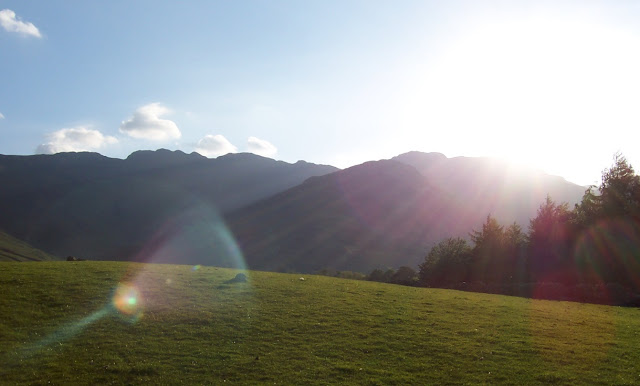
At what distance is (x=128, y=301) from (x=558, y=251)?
56.6 m

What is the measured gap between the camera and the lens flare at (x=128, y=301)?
80.8 ft

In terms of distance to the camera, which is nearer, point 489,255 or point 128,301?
point 128,301

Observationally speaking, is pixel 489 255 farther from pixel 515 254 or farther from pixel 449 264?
pixel 449 264

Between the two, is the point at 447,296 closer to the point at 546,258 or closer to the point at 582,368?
the point at 582,368

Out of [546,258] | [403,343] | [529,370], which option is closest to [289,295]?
[403,343]

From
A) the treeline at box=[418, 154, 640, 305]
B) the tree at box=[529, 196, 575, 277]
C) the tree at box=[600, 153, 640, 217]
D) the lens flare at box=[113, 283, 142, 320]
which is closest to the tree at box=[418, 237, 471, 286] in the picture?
the treeline at box=[418, 154, 640, 305]

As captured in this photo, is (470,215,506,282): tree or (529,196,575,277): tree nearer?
(529,196,575,277): tree

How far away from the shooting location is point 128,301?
2692 centimetres

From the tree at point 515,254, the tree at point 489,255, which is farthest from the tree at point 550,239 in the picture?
the tree at point 489,255

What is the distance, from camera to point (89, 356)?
61.1ft

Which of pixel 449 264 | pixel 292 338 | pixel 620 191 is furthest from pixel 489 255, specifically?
pixel 292 338

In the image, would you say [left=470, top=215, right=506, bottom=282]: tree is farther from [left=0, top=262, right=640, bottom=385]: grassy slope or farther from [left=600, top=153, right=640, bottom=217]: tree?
[left=0, top=262, right=640, bottom=385]: grassy slope

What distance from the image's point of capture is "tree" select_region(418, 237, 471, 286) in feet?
207

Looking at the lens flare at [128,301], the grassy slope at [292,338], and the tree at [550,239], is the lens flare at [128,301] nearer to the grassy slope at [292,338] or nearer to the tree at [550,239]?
the grassy slope at [292,338]
